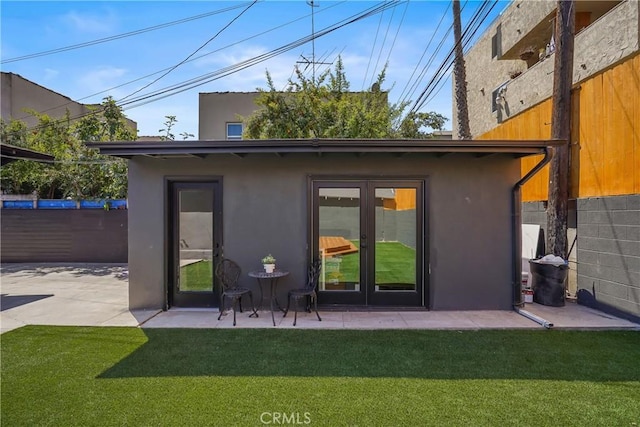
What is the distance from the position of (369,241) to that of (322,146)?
1694 mm

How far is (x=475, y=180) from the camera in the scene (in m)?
5.52

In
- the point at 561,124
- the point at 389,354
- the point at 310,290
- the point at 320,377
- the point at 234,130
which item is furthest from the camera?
the point at 234,130

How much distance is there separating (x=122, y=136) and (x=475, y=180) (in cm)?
944

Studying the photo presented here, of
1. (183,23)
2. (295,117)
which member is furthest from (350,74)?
(183,23)

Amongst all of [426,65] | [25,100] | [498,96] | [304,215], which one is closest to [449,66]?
[426,65]

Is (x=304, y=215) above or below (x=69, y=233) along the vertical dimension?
above

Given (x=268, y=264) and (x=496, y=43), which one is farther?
(x=496, y=43)

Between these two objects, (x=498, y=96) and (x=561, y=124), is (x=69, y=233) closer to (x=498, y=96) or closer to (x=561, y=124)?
(x=561, y=124)

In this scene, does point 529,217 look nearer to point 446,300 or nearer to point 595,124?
point 595,124

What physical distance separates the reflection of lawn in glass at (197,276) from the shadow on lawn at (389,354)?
1.16 metres

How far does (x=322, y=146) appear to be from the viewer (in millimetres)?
4723

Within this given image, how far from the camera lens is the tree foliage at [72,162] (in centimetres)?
1033

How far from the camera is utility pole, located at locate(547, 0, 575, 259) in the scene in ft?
20.1

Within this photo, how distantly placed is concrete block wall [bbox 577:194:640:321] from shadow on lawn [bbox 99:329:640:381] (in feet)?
2.72
